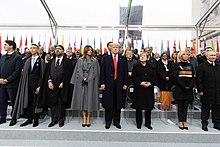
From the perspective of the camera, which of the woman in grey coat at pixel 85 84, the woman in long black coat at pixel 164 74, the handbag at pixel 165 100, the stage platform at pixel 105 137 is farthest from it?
the handbag at pixel 165 100

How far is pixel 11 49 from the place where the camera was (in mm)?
3207

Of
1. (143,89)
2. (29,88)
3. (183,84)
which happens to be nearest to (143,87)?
(143,89)

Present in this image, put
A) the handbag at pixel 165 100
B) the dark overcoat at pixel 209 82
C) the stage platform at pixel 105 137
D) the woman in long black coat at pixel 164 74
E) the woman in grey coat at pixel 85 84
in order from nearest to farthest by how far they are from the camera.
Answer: the stage platform at pixel 105 137 < the dark overcoat at pixel 209 82 < the woman in grey coat at pixel 85 84 < the woman in long black coat at pixel 164 74 < the handbag at pixel 165 100

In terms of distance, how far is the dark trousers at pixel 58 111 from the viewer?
314 cm

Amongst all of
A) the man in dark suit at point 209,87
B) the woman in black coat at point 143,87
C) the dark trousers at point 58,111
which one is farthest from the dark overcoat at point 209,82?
the dark trousers at point 58,111

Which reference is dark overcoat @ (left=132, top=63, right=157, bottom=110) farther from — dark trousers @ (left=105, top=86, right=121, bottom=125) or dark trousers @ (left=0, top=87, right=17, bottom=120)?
dark trousers @ (left=0, top=87, right=17, bottom=120)

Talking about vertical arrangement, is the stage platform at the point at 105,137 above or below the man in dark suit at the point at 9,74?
below

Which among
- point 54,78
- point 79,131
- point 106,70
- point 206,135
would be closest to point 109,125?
point 79,131

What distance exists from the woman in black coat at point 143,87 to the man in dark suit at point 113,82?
8.6 inches

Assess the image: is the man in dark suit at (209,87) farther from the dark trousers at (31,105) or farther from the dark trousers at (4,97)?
the dark trousers at (4,97)

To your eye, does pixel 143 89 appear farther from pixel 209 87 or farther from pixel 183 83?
pixel 209 87

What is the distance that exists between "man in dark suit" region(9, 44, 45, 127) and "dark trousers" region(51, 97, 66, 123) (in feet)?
0.79

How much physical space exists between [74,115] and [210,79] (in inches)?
106

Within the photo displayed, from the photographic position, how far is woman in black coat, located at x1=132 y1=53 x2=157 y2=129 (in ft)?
9.85
